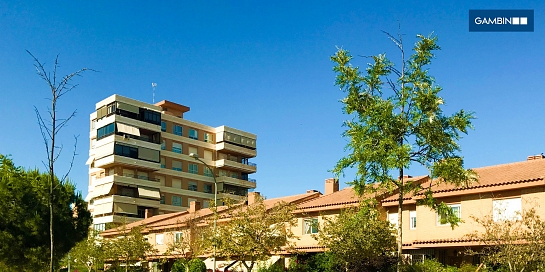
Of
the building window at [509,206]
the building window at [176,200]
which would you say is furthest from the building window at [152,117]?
the building window at [509,206]

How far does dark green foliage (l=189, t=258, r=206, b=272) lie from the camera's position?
46125 mm

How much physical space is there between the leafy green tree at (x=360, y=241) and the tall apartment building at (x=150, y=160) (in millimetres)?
42716

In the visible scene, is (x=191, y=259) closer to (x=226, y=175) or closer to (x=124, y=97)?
(x=124, y=97)

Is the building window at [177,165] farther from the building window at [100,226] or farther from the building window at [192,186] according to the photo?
the building window at [100,226]

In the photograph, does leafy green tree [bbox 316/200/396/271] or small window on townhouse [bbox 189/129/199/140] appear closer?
leafy green tree [bbox 316/200/396/271]

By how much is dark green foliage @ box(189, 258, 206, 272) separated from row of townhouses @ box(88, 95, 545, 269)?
173 centimetres

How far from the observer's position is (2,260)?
1113 inches

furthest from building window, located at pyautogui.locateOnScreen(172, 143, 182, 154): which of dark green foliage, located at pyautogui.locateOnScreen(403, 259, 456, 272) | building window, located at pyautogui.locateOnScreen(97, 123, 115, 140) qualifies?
dark green foliage, located at pyautogui.locateOnScreen(403, 259, 456, 272)

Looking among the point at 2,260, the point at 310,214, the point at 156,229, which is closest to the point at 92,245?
the point at 156,229

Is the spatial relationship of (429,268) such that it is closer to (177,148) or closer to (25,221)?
(25,221)

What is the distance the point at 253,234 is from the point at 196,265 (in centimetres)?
1259

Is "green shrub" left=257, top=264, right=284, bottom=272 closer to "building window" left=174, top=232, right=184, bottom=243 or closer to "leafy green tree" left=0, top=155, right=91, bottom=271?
"building window" left=174, top=232, right=184, bottom=243

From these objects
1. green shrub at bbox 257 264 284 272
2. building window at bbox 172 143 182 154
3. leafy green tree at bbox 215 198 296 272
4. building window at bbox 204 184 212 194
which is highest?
building window at bbox 172 143 182 154

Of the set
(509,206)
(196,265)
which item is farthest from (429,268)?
(196,265)
